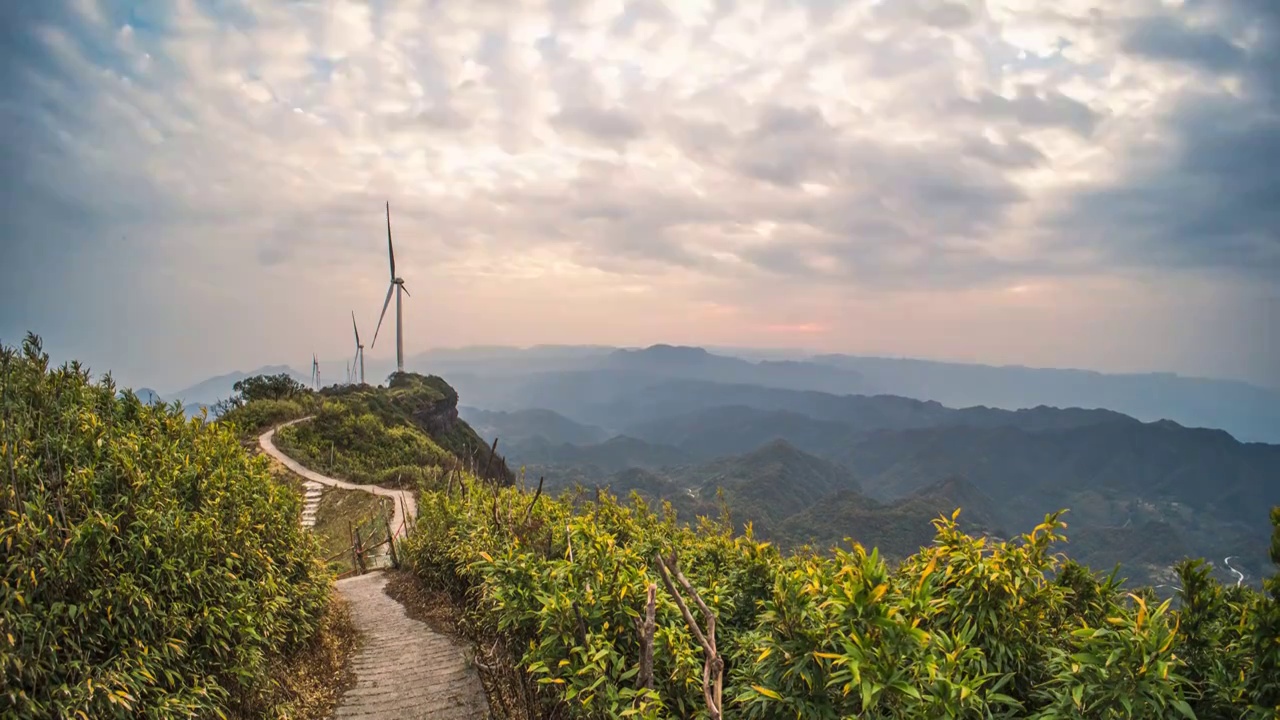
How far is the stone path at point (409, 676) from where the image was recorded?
688 cm

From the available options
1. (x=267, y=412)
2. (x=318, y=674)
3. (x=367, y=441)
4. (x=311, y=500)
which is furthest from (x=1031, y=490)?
(x=318, y=674)

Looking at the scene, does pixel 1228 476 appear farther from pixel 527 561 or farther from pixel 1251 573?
pixel 527 561

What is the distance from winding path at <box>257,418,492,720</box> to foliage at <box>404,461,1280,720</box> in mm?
2050

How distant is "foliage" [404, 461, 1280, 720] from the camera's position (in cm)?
309

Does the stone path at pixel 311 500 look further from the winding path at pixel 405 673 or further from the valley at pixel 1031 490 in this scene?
the valley at pixel 1031 490

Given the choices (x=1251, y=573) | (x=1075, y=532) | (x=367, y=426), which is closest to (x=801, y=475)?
(x=1075, y=532)

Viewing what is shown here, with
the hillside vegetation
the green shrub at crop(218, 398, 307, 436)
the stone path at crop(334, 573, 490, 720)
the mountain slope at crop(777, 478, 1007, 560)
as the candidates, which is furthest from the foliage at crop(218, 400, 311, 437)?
the mountain slope at crop(777, 478, 1007, 560)

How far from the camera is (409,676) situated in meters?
7.86

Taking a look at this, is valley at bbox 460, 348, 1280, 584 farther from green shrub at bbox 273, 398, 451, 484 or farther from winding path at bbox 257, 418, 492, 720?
winding path at bbox 257, 418, 492, 720

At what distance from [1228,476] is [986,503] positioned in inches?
3227

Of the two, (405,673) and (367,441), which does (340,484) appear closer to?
(367,441)

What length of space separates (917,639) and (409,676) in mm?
7166

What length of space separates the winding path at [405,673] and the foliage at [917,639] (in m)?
Result: 2.05

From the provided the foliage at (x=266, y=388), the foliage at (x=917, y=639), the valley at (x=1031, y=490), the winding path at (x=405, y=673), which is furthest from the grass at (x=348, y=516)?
the valley at (x=1031, y=490)
